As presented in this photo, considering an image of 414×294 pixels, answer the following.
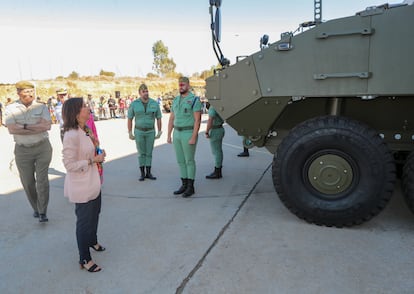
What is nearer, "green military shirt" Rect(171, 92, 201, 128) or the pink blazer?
the pink blazer

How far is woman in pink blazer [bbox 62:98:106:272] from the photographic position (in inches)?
102

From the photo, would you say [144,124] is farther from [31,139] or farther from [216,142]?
[31,139]

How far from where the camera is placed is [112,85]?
45.9 meters

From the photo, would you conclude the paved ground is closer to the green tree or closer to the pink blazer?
the pink blazer

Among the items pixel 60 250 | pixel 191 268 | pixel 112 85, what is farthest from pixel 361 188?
→ pixel 112 85

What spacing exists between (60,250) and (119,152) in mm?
5256

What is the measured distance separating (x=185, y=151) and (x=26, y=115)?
1864 millimetres

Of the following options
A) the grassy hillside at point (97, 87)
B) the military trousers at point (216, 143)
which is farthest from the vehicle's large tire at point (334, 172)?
the grassy hillside at point (97, 87)

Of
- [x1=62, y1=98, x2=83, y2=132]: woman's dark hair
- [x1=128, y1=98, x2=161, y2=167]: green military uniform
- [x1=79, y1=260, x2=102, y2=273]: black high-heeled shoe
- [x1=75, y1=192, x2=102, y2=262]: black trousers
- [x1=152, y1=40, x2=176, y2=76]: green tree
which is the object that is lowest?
[x1=79, y1=260, x2=102, y2=273]: black high-heeled shoe

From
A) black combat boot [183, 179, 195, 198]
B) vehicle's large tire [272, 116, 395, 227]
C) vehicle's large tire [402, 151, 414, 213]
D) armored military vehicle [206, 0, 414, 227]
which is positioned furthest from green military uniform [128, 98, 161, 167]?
vehicle's large tire [402, 151, 414, 213]

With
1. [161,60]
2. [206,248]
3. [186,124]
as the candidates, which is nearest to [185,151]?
[186,124]

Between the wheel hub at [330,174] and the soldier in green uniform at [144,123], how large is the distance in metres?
2.88

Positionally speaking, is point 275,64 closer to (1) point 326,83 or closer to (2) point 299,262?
(1) point 326,83

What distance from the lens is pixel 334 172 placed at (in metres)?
3.36
